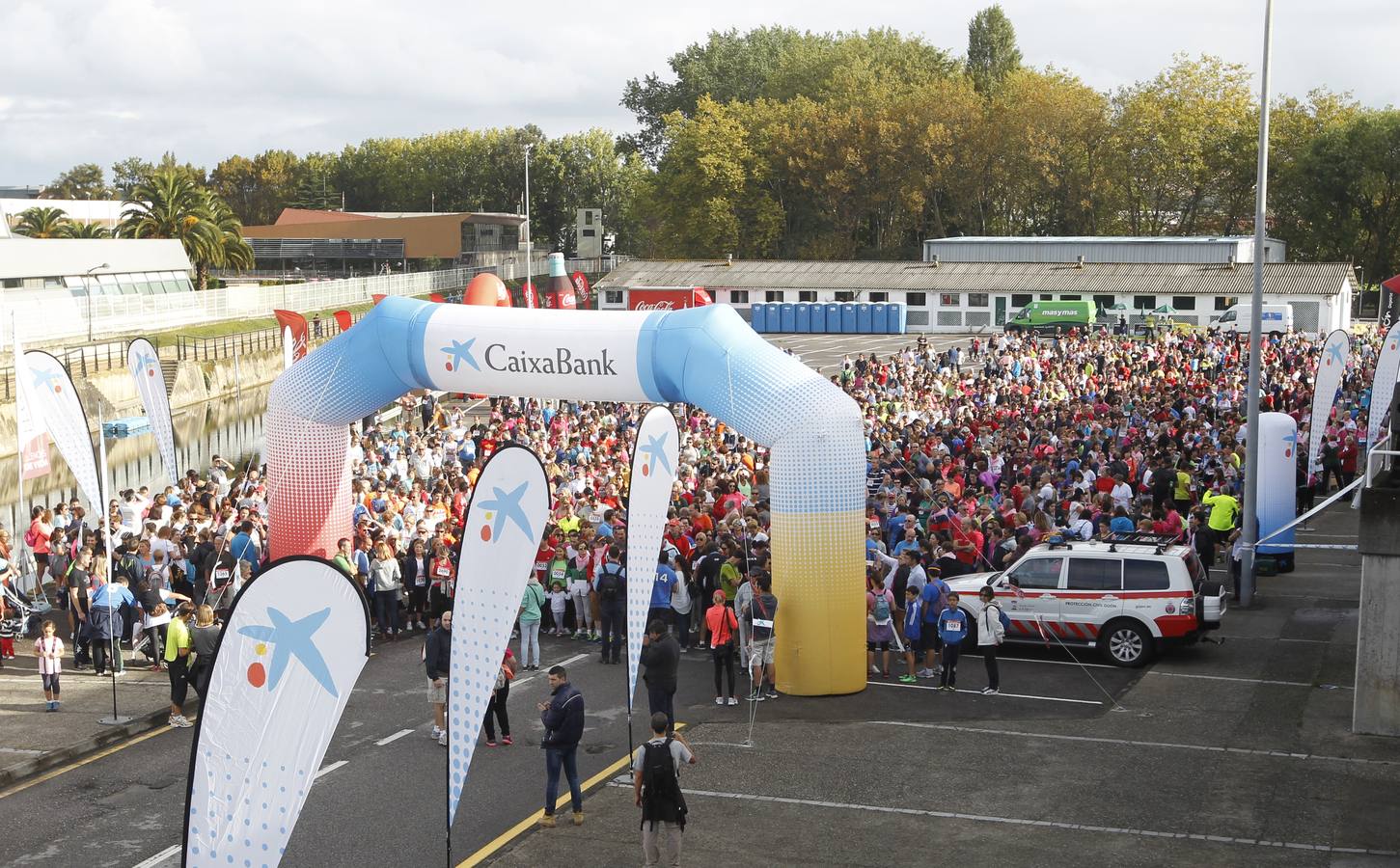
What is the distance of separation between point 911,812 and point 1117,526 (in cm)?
856

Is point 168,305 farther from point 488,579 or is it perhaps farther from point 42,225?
point 488,579

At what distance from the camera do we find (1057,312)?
60.8m

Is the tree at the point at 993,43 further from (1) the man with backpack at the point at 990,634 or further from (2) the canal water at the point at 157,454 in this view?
(1) the man with backpack at the point at 990,634

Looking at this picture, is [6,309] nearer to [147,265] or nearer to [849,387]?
[147,265]

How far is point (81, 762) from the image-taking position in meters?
13.9

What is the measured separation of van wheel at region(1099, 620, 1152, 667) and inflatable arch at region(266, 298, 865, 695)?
3085 millimetres

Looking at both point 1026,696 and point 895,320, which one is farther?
point 895,320

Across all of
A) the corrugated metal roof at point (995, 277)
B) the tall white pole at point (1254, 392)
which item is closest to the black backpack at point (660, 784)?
the tall white pole at point (1254, 392)

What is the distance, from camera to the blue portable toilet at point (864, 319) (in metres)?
65.3

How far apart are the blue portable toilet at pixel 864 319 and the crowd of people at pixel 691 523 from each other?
3156cm

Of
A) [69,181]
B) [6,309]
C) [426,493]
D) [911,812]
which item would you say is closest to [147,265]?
[6,309]

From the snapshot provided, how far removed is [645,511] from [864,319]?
52.5m

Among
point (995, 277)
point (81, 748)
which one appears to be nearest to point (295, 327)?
point (81, 748)

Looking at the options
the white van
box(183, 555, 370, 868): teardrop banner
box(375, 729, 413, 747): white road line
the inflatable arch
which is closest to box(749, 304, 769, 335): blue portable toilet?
the white van
